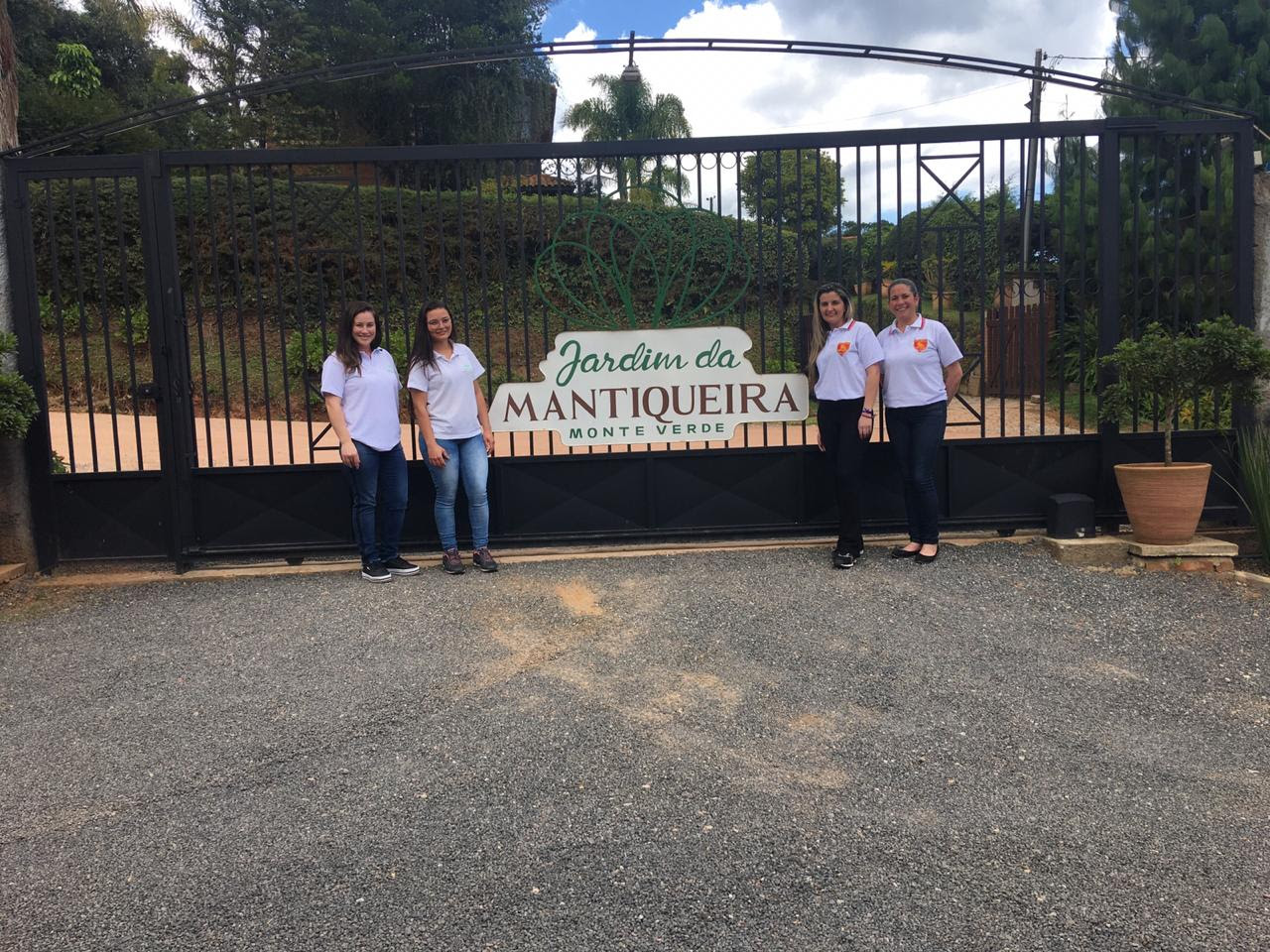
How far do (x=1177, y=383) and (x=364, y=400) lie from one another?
4.79 metres

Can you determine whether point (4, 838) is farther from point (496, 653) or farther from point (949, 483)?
point (949, 483)

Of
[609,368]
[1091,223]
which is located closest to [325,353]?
[609,368]

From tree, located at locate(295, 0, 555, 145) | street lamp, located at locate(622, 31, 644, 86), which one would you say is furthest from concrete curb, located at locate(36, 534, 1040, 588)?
tree, located at locate(295, 0, 555, 145)

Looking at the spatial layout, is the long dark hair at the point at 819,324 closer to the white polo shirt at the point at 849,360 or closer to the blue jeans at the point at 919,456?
the white polo shirt at the point at 849,360

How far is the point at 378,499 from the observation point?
5.81 metres

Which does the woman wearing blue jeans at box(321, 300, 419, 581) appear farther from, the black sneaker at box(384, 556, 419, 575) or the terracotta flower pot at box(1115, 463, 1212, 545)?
the terracotta flower pot at box(1115, 463, 1212, 545)

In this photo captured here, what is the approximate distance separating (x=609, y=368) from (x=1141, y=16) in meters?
13.4

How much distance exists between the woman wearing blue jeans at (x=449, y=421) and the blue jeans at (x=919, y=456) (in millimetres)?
2501

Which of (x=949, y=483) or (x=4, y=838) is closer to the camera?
(x=4, y=838)

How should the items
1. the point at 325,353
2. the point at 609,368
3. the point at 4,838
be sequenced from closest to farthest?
1. the point at 4,838
2. the point at 325,353
3. the point at 609,368

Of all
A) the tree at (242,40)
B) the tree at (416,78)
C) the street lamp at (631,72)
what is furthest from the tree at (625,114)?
the street lamp at (631,72)

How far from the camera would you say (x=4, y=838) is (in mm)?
2973

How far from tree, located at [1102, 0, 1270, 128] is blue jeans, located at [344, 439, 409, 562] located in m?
13.0

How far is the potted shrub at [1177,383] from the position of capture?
18.0ft
